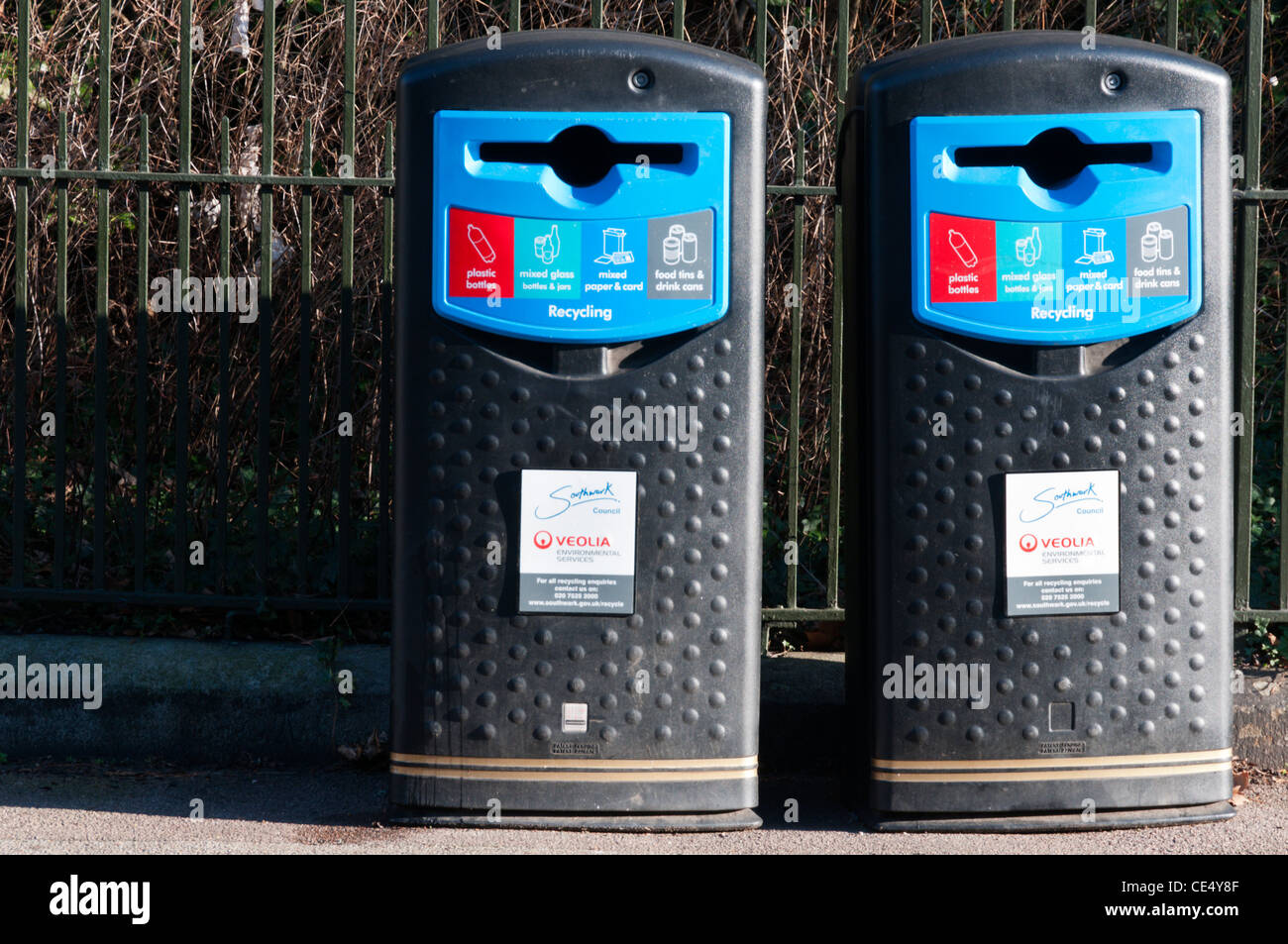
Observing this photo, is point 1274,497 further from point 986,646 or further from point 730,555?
point 730,555

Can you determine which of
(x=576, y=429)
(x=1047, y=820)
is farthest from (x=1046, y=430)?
(x=576, y=429)

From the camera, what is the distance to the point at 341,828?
291 centimetres

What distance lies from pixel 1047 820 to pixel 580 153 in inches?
66.5

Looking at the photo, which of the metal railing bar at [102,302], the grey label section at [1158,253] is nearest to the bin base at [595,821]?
the grey label section at [1158,253]

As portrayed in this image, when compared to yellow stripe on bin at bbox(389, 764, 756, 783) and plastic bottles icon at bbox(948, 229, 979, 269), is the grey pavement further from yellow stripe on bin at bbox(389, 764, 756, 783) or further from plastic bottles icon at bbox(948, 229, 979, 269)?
plastic bottles icon at bbox(948, 229, 979, 269)

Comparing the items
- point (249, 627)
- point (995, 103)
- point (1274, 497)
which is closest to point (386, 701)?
point (249, 627)

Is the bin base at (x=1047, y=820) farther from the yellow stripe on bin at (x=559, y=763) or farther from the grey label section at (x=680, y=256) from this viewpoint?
the grey label section at (x=680, y=256)

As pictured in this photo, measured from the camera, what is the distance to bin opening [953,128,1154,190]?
2.64m

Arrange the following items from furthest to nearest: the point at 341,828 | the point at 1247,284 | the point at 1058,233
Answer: the point at 1247,284 → the point at 341,828 → the point at 1058,233

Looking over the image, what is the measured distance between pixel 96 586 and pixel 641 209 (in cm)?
203

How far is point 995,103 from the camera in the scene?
102 inches

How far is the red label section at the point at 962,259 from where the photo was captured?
2596mm

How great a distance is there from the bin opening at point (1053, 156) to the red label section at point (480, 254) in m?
0.92
